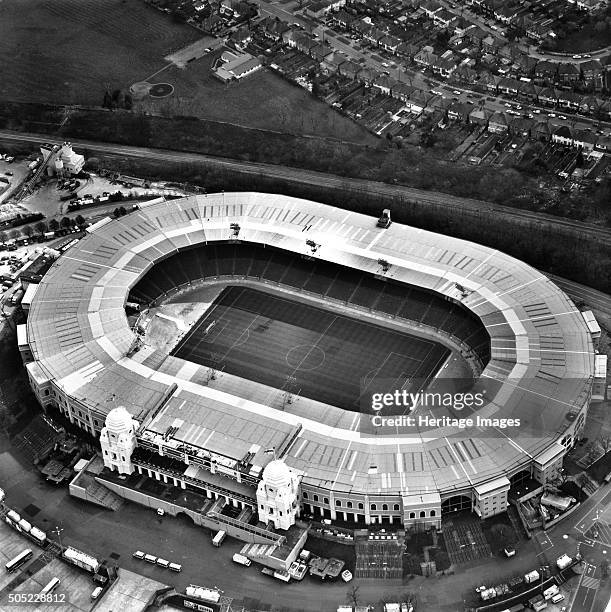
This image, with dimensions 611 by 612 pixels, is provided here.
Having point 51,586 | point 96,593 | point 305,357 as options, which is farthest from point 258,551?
point 305,357

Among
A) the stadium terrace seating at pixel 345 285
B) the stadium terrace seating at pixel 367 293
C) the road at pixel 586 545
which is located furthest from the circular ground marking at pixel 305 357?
the road at pixel 586 545

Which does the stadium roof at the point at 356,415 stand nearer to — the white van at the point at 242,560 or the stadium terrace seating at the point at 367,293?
the stadium terrace seating at the point at 367,293

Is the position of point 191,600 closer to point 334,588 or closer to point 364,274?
point 334,588

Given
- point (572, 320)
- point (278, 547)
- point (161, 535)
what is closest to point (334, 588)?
point (278, 547)

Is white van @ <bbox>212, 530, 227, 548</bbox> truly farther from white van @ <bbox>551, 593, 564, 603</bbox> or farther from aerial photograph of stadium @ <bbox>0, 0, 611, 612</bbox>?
white van @ <bbox>551, 593, 564, 603</bbox>

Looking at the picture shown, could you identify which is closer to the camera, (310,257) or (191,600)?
(191,600)

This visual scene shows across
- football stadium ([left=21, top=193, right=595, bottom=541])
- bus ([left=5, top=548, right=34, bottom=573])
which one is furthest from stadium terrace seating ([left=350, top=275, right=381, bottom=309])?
bus ([left=5, top=548, right=34, bottom=573])
